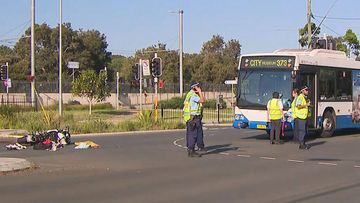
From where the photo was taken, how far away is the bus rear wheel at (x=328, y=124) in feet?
69.1

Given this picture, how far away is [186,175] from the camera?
11.6 m

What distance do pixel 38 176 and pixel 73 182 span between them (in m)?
1.20

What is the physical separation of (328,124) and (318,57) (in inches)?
101

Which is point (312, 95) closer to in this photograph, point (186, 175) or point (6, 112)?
point (186, 175)

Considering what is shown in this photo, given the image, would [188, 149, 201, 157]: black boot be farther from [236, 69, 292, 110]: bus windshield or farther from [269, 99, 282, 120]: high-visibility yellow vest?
[236, 69, 292, 110]: bus windshield

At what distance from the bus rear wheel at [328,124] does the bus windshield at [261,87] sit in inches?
110

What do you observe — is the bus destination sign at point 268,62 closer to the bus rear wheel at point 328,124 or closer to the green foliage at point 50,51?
the bus rear wheel at point 328,124

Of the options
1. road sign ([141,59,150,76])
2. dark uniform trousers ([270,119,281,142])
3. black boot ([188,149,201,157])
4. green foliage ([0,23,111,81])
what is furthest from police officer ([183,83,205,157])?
green foliage ([0,23,111,81])

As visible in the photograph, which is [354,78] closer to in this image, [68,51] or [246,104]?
[246,104]

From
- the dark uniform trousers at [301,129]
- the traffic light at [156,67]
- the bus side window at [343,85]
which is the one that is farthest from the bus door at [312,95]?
the traffic light at [156,67]

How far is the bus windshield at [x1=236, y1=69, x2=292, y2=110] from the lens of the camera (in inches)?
754

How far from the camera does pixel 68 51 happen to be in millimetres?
87125

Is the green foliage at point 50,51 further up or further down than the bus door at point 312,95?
further up

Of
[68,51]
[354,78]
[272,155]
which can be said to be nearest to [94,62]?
[68,51]
